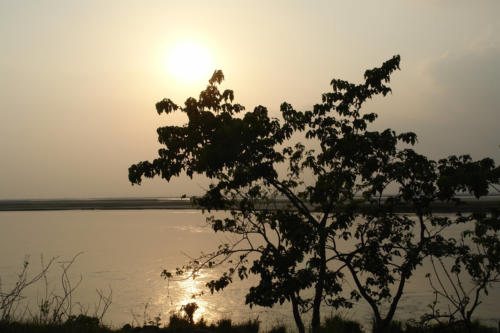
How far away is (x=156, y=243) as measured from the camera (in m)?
28.9

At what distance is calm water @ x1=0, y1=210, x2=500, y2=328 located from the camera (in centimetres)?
1477

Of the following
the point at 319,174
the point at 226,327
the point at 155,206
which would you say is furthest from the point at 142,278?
the point at 155,206

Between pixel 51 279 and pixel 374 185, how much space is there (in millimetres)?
15032

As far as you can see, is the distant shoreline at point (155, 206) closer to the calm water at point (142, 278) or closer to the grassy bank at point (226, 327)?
the calm water at point (142, 278)

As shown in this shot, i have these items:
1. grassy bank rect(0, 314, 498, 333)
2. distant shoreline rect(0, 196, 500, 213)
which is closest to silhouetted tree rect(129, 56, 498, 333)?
grassy bank rect(0, 314, 498, 333)

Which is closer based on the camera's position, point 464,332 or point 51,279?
point 464,332

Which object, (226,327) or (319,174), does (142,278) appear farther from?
(319,174)

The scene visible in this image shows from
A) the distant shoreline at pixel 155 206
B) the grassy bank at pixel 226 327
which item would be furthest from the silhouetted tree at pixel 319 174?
the distant shoreline at pixel 155 206

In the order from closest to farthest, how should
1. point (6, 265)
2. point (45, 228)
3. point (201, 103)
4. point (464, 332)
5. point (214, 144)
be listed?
1. point (214, 144)
2. point (201, 103)
3. point (464, 332)
4. point (6, 265)
5. point (45, 228)

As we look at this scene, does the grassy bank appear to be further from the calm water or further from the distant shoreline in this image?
the distant shoreline

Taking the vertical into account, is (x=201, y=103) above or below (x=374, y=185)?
above

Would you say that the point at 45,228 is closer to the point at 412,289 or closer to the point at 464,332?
the point at 412,289

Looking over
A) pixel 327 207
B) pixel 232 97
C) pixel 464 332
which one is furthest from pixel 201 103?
pixel 464 332

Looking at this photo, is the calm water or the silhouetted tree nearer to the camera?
the silhouetted tree
